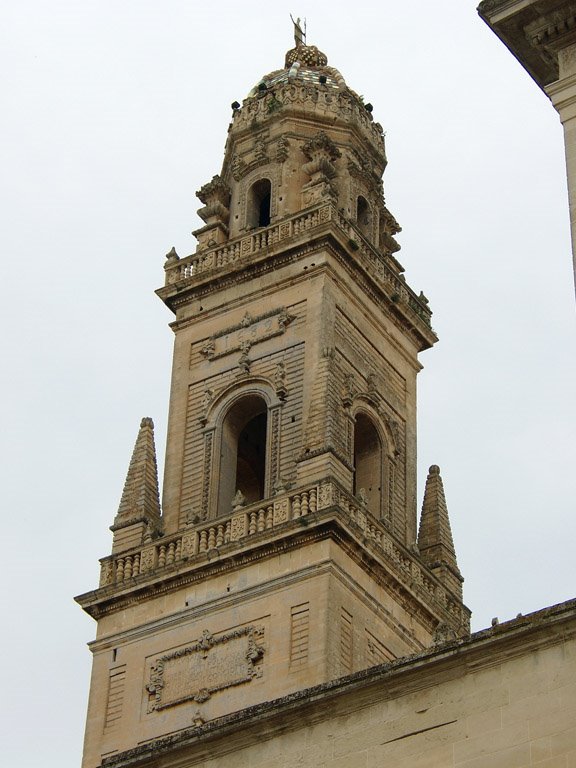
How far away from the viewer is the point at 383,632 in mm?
40438

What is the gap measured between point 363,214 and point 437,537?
935cm

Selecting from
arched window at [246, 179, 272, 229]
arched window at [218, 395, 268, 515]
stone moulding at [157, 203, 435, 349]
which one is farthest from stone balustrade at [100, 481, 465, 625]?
arched window at [246, 179, 272, 229]

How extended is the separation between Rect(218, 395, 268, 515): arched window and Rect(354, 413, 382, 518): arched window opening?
6.67 ft

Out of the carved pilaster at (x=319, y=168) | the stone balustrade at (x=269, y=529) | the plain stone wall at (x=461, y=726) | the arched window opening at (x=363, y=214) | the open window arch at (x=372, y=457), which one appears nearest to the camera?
the plain stone wall at (x=461, y=726)

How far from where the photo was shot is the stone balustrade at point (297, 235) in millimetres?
45781

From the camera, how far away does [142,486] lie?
43.8 meters

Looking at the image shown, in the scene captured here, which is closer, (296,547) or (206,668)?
(206,668)

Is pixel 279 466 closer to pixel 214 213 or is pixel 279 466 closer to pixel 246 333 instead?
pixel 246 333

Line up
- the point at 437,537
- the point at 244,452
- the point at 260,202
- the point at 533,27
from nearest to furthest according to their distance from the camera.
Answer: the point at 533,27
the point at 437,537
the point at 244,452
the point at 260,202

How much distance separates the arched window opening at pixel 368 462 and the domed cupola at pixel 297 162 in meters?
4.86

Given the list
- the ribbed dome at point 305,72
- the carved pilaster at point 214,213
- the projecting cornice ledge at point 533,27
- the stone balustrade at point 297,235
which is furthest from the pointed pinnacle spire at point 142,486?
the projecting cornice ledge at point 533,27

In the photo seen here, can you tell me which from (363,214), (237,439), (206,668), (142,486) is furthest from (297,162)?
(206,668)

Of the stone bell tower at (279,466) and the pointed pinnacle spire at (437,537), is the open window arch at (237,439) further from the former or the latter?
the pointed pinnacle spire at (437,537)

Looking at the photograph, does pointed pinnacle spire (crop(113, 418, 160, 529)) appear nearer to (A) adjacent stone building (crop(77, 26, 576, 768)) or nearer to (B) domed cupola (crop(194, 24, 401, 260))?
(A) adjacent stone building (crop(77, 26, 576, 768))
